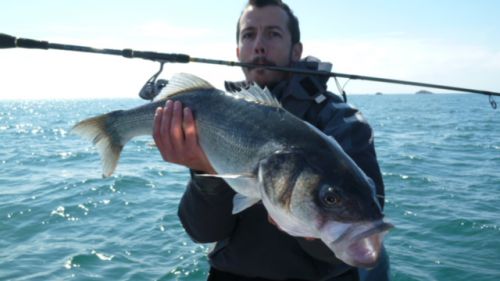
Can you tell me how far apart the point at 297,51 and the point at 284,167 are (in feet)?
7.29

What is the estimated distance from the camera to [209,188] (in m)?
3.64

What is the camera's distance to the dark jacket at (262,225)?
3.61 meters

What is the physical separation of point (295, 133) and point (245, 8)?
2.02 m

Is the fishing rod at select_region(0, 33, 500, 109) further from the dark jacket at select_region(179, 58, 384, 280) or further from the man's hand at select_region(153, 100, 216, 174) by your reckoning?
the man's hand at select_region(153, 100, 216, 174)

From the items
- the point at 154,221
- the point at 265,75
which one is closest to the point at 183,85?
the point at 265,75

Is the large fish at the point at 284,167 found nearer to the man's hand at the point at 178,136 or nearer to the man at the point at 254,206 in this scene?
the man's hand at the point at 178,136

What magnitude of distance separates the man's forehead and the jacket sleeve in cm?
162

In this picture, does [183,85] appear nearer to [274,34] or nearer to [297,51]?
[274,34]

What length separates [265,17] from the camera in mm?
4359

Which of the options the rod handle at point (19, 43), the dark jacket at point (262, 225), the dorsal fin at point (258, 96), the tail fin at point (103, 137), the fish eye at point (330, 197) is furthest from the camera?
the tail fin at point (103, 137)

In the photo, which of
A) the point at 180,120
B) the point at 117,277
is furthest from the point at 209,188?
the point at 117,277

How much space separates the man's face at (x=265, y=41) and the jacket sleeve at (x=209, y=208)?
1365 millimetres

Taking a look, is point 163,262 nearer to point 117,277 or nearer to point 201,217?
point 117,277

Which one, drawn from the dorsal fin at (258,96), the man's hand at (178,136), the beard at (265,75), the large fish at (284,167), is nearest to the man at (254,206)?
the man's hand at (178,136)
